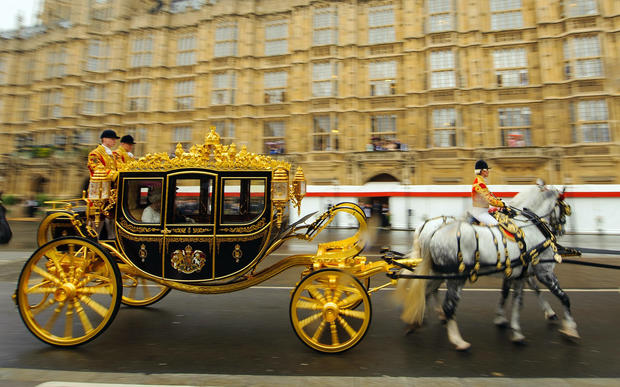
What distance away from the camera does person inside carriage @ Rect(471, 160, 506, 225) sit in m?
4.31

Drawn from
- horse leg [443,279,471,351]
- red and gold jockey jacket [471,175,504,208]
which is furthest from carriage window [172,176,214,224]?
red and gold jockey jacket [471,175,504,208]

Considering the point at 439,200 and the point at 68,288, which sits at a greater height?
the point at 439,200

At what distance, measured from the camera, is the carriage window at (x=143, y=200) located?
4.11m

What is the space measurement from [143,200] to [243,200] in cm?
142

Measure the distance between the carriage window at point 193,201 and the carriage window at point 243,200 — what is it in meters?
0.24

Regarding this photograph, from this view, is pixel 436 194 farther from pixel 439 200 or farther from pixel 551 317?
pixel 551 317

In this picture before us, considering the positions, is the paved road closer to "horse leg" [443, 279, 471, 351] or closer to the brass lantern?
"horse leg" [443, 279, 471, 351]

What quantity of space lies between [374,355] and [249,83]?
21.2 meters

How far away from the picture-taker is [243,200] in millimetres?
4527

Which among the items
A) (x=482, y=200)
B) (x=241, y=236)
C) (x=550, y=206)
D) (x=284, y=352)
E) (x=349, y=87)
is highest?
(x=349, y=87)

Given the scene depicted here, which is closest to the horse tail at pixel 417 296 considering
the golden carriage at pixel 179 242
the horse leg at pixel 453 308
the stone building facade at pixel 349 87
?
the golden carriage at pixel 179 242

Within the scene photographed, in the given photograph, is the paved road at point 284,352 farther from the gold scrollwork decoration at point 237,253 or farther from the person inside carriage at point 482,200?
the person inside carriage at point 482,200

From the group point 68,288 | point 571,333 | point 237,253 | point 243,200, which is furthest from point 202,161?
point 571,333

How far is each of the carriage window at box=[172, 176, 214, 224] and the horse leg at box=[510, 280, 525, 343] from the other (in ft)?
13.4
